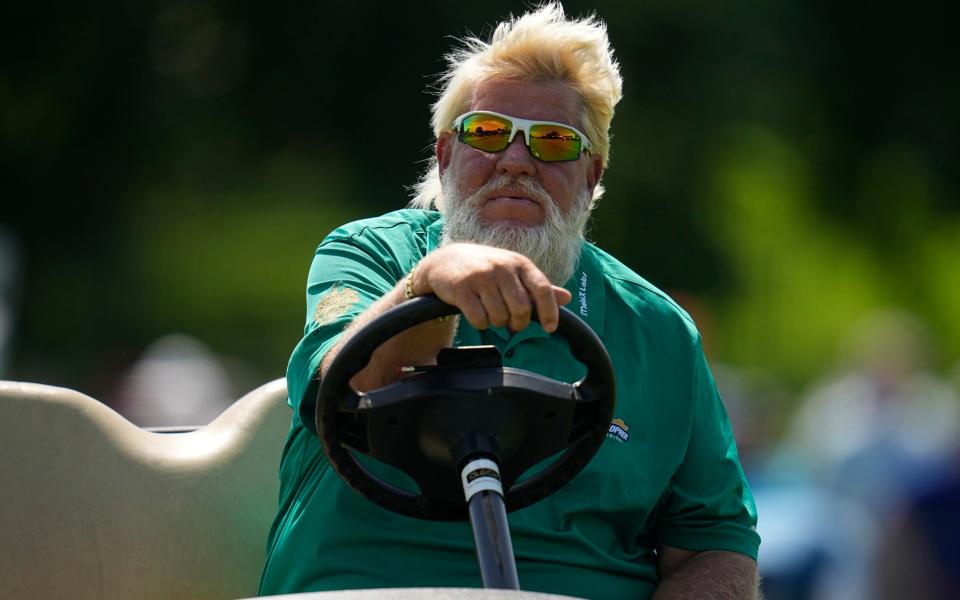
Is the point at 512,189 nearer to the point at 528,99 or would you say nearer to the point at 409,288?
the point at 528,99

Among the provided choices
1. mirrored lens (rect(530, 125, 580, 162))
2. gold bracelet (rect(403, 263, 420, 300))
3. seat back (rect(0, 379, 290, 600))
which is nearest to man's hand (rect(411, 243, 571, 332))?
gold bracelet (rect(403, 263, 420, 300))

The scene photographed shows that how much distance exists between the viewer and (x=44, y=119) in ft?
33.2

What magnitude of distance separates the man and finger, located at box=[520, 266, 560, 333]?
0.65 feet

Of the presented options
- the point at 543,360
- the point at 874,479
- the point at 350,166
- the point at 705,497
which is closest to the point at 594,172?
the point at 543,360

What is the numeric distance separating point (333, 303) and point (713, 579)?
861mm

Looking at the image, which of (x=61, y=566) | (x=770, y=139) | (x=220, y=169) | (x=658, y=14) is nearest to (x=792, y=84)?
(x=770, y=139)

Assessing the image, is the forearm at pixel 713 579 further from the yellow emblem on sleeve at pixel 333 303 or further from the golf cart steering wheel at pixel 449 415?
the yellow emblem on sleeve at pixel 333 303

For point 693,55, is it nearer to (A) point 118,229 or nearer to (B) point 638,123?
(B) point 638,123

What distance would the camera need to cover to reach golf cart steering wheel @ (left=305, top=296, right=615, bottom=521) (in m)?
1.90

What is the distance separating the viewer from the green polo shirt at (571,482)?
232 cm

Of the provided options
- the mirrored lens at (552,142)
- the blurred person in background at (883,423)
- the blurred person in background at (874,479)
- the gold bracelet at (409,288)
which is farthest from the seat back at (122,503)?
the blurred person in background at (883,423)

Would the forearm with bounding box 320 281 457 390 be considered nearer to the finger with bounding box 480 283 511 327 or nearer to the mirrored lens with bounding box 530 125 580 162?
the finger with bounding box 480 283 511 327

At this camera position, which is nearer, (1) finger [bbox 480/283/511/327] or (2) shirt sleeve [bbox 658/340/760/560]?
(1) finger [bbox 480/283/511/327]

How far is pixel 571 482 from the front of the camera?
246 centimetres
